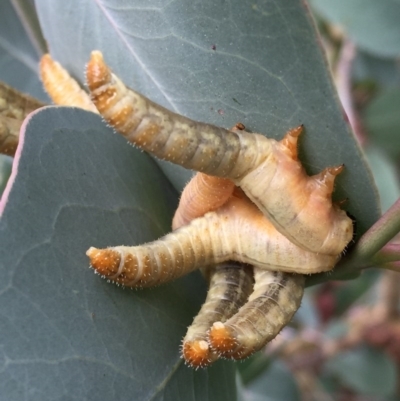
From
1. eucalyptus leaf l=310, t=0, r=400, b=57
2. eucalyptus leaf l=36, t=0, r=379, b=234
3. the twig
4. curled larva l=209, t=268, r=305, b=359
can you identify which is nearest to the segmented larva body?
curled larva l=209, t=268, r=305, b=359

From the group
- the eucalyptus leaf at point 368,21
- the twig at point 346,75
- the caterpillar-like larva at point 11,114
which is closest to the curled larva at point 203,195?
the caterpillar-like larva at point 11,114

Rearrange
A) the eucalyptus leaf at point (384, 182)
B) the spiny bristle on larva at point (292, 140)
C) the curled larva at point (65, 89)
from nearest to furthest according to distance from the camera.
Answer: the spiny bristle on larva at point (292, 140) < the curled larva at point (65, 89) < the eucalyptus leaf at point (384, 182)

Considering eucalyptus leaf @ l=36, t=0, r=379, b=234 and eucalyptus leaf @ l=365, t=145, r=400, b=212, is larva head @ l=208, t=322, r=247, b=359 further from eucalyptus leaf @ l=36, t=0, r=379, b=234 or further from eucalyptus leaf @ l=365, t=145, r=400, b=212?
eucalyptus leaf @ l=365, t=145, r=400, b=212

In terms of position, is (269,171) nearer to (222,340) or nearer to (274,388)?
(222,340)

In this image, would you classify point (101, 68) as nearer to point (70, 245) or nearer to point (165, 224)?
point (70, 245)

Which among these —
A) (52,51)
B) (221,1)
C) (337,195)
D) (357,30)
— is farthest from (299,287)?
(357,30)

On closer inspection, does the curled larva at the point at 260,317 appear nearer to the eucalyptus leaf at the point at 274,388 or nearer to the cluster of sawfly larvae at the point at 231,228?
the cluster of sawfly larvae at the point at 231,228

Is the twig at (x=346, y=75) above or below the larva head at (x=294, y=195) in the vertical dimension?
below
